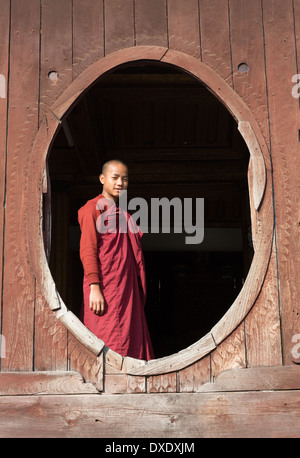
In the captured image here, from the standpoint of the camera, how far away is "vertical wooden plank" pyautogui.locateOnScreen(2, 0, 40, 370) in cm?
349

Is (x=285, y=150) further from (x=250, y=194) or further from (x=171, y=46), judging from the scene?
(x=171, y=46)

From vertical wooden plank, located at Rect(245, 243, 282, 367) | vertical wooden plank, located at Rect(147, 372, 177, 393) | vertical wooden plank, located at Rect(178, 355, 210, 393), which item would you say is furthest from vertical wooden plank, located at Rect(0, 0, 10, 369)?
vertical wooden plank, located at Rect(245, 243, 282, 367)

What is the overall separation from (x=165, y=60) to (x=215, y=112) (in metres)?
2.48

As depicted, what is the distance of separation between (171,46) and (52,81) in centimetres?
66

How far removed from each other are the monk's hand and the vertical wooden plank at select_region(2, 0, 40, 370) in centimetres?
50

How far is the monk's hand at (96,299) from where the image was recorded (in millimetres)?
3938

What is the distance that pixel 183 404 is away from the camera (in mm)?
3359

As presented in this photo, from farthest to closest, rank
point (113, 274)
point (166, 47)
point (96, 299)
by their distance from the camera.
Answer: point (113, 274) → point (96, 299) → point (166, 47)

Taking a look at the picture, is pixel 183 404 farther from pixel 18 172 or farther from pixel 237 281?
pixel 237 281

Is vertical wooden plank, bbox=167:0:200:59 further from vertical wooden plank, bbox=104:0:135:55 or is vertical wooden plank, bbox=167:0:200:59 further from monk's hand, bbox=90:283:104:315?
monk's hand, bbox=90:283:104:315

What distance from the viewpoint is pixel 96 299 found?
3.94m

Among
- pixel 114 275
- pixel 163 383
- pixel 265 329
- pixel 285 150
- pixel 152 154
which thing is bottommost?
pixel 163 383

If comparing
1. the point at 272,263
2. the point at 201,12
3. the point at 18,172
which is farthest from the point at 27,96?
the point at 272,263

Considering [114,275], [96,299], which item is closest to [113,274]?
[114,275]
